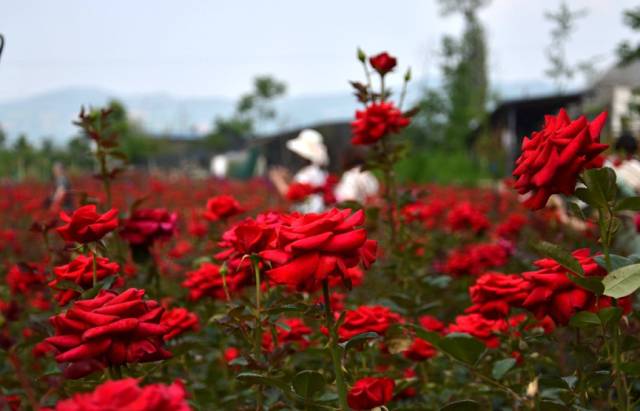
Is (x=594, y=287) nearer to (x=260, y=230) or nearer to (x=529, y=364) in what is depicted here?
(x=529, y=364)

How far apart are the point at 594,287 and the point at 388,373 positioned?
0.93 metres

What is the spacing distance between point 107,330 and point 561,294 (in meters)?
0.86

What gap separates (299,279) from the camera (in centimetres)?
129

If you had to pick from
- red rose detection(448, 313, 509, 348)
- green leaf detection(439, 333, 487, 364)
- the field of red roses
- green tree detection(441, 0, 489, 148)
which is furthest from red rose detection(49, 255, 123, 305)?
green tree detection(441, 0, 489, 148)

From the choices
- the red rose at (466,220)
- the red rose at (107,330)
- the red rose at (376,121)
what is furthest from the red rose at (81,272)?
the red rose at (466,220)

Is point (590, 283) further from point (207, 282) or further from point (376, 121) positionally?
point (376, 121)

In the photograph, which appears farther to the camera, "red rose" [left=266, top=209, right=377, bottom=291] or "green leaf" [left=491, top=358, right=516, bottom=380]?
"green leaf" [left=491, top=358, right=516, bottom=380]

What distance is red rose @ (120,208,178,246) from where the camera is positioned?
2.41 m

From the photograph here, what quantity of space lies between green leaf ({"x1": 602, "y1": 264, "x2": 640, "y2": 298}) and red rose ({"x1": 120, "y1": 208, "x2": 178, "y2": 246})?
4.75 feet

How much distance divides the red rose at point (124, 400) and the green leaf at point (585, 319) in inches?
34.6

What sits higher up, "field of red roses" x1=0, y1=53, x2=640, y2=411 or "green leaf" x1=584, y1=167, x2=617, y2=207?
"green leaf" x1=584, y1=167, x2=617, y2=207

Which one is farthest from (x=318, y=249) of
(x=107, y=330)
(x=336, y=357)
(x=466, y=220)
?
(x=466, y=220)

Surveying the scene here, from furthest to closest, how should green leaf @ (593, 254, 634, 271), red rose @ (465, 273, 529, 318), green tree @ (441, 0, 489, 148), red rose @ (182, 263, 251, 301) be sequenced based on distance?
green tree @ (441, 0, 489, 148) < red rose @ (182, 263, 251, 301) < red rose @ (465, 273, 529, 318) < green leaf @ (593, 254, 634, 271)

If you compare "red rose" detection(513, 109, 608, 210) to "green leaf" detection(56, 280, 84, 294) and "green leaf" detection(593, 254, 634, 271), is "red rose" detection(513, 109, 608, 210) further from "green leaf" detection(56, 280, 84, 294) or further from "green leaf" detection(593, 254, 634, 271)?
"green leaf" detection(56, 280, 84, 294)
